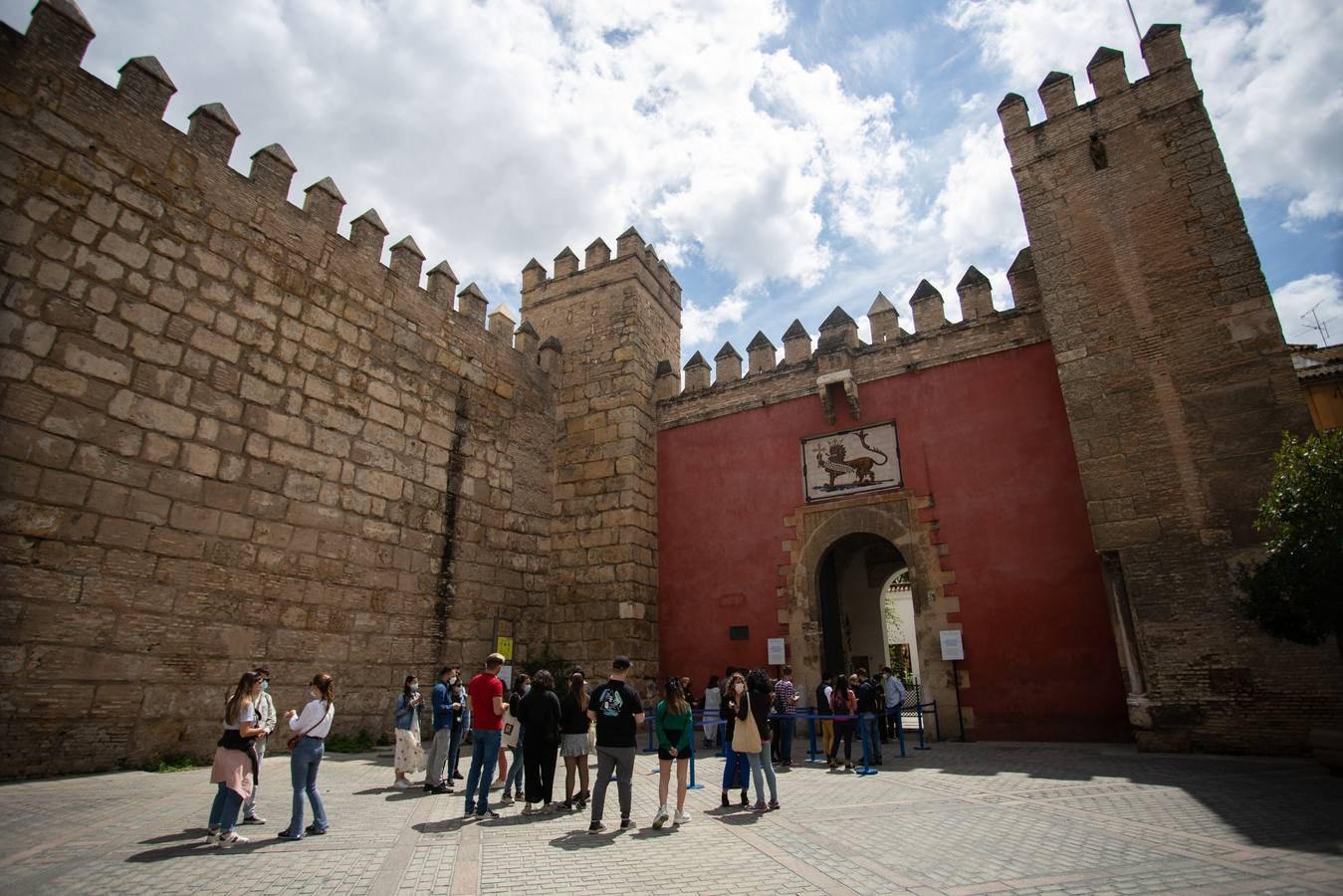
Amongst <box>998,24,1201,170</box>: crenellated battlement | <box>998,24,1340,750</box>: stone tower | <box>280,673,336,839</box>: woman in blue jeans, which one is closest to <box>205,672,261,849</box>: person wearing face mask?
<box>280,673,336,839</box>: woman in blue jeans

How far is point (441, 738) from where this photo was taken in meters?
6.48

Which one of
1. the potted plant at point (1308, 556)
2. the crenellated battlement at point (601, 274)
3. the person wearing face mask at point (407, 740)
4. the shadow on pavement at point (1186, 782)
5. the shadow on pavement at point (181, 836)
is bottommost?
the shadow on pavement at point (181, 836)

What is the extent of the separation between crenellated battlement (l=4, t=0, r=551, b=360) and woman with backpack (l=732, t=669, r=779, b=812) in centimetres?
812

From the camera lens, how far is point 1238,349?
832cm

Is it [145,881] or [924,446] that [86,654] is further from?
[924,446]

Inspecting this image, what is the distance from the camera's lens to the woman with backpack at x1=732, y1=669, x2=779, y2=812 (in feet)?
18.5

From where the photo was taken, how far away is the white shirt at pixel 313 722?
184 inches

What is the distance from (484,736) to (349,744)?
3982mm

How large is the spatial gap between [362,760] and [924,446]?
901 cm

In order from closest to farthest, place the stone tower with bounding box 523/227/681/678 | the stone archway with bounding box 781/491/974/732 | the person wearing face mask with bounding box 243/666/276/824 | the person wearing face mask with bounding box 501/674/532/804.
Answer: the person wearing face mask with bounding box 243/666/276/824, the person wearing face mask with bounding box 501/674/532/804, the stone archway with bounding box 781/491/974/732, the stone tower with bounding box 523/227/681/678

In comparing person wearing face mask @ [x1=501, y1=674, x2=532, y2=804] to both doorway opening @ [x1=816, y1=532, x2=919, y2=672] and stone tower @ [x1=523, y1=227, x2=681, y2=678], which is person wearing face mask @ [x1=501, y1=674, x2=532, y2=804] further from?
doorway opening @ [x1=816, y1=532, x2=919, y2=672]

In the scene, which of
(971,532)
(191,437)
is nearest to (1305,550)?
(971,532)

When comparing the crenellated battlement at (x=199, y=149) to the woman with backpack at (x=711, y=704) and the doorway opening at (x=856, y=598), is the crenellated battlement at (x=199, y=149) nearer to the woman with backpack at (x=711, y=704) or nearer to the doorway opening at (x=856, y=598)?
the woman with backpack at (x=711, y=704)

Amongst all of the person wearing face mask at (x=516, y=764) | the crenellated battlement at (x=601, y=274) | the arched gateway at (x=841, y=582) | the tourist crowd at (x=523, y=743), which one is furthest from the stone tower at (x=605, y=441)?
the person wearing face mask at (x=516, y=764)
